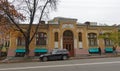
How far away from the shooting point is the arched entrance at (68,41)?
4278 cm

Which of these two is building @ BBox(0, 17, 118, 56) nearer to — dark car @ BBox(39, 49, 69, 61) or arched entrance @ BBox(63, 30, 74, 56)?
arched entrance @ BBox(63, 30, 74, 56)

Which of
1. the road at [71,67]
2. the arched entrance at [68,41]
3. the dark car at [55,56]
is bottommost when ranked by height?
the road at [71,67]

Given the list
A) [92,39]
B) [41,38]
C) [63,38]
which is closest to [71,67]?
[41,38]

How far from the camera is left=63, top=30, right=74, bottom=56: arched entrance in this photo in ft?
140

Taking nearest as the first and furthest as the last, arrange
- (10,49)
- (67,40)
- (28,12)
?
(28,12), (10,49), (67,40)

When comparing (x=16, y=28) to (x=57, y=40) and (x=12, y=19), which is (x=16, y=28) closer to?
(x=12, y=19)

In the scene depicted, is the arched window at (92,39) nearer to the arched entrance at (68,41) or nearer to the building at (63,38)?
the building at (63,38)

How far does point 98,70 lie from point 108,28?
106 feet

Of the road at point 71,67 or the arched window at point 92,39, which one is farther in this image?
the arched window at point 92,39

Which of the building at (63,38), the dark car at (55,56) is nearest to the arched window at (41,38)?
the building at (63,38)

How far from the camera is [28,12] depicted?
3475 centimetres

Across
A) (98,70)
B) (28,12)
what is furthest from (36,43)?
(98,70)

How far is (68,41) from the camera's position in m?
42.8

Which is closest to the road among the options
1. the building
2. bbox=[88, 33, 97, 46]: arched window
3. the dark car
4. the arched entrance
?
the dark car
